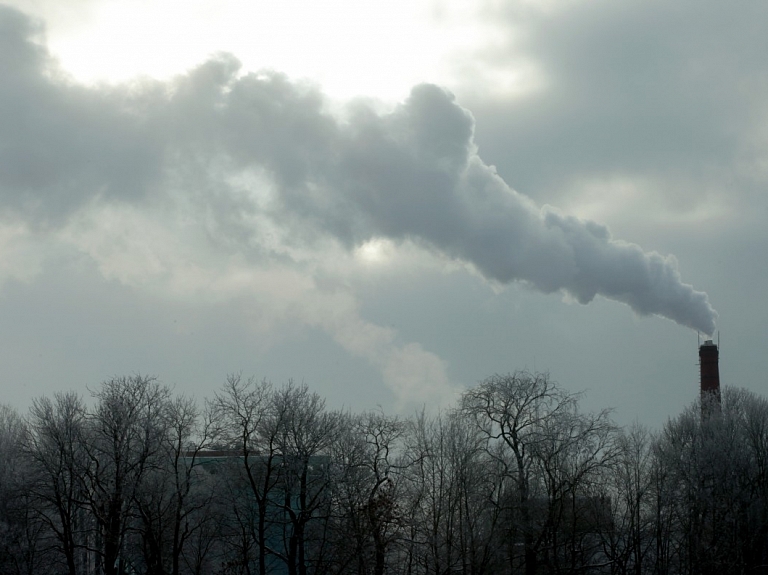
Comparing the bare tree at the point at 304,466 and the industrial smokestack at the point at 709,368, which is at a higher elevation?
the industrial smokestack at the point at 709,368

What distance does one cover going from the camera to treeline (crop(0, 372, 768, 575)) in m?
44.7

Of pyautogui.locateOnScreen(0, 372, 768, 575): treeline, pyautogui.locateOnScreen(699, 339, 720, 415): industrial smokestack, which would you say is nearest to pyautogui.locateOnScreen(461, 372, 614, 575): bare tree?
pyautogui.locateOnScreen(0, 372, 768, 575): treeline

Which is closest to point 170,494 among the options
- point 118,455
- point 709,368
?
point 118,455

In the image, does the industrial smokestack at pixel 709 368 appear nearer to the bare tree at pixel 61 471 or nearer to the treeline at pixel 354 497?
the treeline at pixel 354 497

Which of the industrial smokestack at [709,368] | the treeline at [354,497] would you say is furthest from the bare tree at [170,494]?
the industrial smokestack at [709,368]

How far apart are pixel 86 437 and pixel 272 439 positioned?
917 centimetres

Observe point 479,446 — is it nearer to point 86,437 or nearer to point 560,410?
point 560,410

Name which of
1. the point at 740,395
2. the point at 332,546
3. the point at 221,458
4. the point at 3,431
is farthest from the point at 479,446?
the point at 3,431

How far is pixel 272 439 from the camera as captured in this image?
149ft

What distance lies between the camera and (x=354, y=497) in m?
45.8

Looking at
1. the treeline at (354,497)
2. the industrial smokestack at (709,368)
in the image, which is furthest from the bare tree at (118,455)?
the industrial smokestack at (709,368)

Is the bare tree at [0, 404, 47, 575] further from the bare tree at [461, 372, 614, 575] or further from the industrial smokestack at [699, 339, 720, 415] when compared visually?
the industrial smokestack at [699, 339, 720, 415]

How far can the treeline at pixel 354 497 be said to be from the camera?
44.7m

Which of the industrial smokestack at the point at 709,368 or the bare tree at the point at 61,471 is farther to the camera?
the industrial smokestack at the point at 709,368
